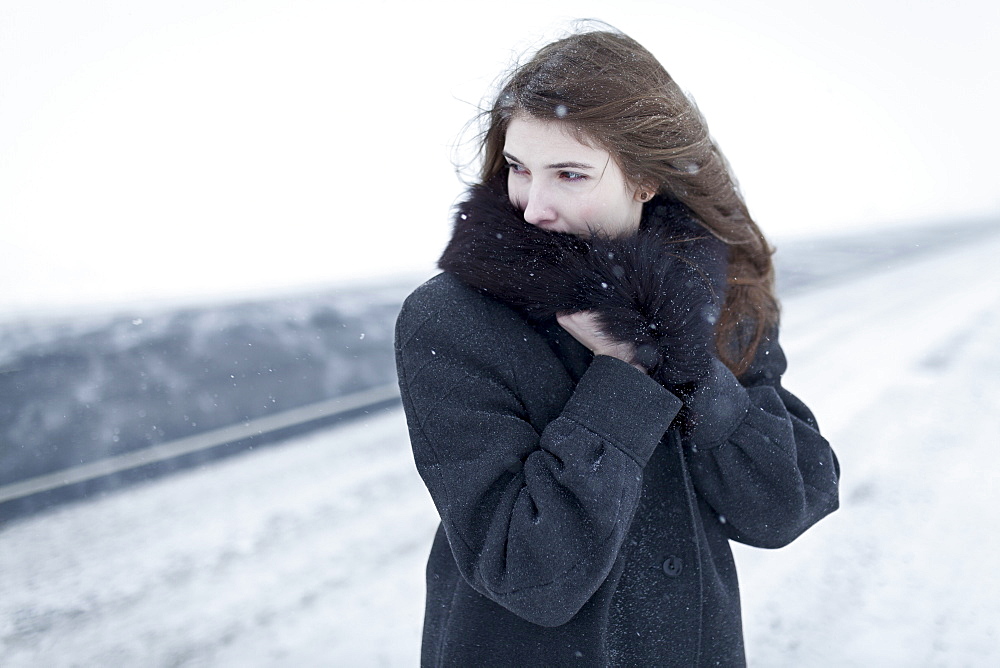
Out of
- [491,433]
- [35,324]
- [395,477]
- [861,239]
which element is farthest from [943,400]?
[861,239]

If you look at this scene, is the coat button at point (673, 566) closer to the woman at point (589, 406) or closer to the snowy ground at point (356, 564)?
the woman at point (589, 406)

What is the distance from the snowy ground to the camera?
255 cm

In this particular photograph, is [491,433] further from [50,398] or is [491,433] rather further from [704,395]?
[50,398]

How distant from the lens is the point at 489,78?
1.59 metres

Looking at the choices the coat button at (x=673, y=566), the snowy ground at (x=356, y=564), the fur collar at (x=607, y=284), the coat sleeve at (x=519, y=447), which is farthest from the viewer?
the snowy ground at (x=356, y=564)

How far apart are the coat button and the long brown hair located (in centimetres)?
46

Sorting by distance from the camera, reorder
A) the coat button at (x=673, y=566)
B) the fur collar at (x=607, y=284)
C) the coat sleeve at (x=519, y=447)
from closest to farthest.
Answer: the coat sleeve at (x=519, y=447) → the fur collar at (x=607, y=284) → the coat button at (x=673, y=566)

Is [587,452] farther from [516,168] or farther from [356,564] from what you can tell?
[356,564]

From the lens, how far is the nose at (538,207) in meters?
1.32

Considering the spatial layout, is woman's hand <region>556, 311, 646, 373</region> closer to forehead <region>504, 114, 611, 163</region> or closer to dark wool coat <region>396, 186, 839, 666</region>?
dark wool coat <region>396, 186, 839, 666</region>

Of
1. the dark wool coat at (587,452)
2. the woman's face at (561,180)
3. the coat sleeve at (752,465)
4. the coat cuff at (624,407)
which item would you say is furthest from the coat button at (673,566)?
the woman's face at (561,180)

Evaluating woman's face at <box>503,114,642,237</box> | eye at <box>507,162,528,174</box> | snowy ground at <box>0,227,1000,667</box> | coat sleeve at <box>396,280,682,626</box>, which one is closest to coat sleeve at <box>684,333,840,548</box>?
coat sleeve at <box>396,280,682,626</box>

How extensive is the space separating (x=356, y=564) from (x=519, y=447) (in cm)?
214

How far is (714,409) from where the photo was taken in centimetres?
131
